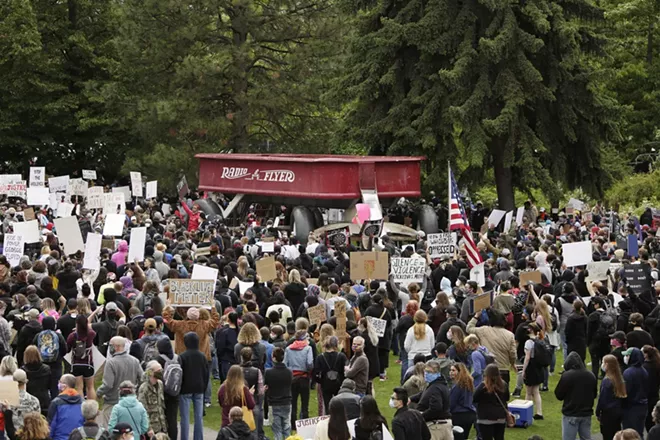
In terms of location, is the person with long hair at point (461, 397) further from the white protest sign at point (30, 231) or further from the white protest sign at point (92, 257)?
the white protest sign at point (30, 231)

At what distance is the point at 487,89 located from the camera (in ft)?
115

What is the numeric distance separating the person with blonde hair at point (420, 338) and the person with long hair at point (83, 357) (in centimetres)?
417

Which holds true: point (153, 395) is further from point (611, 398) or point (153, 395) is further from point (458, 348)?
point (611, 398)

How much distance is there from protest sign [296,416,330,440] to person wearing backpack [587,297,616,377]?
6.93 m

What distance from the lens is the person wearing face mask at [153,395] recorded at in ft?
42.8

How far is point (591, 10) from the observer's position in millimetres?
37031

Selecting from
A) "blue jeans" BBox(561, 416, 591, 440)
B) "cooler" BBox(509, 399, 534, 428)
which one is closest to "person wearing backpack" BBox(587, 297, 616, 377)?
"cooler" BBox(509, 399, 534, 428)

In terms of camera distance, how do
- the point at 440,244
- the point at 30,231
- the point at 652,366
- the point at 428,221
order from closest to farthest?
the point at 652,366 < the point at 440,244 < the point at 30,231 < the point at 428,221

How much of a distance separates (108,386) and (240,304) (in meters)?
4.67

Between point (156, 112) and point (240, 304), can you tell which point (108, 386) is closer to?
point (240, 304)

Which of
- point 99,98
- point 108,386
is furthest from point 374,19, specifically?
point 108,386

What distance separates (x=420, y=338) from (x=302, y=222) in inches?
649

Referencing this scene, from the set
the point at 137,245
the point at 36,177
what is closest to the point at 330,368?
the point at 137,245

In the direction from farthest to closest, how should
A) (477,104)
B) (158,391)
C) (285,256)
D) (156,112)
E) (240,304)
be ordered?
(156,112), (477,104), (285,256), (240,304), (158,391)
